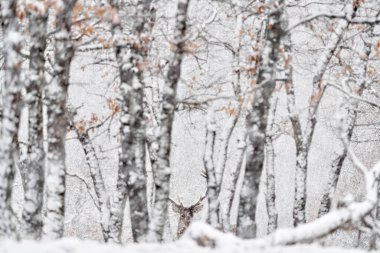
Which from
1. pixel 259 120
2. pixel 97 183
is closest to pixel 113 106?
pixel 97 183

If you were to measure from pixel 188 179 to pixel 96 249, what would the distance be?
3294 cm

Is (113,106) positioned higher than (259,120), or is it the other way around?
(113,106)

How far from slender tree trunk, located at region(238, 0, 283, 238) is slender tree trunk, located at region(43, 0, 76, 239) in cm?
323

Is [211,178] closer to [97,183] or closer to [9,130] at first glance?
[9,130]

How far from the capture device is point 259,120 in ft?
30.7

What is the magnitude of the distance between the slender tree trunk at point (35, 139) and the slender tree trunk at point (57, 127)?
11.9 inches

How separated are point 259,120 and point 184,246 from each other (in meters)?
3.49

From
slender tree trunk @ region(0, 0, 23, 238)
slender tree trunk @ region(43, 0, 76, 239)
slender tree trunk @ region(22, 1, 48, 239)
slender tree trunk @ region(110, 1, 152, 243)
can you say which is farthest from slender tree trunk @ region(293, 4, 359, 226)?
slender tree trunk @ region(0, 0, 23, 238)

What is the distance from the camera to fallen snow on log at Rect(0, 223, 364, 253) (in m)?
5.97

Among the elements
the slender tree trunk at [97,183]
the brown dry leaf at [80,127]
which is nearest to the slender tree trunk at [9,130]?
the brown dry leaf at [80,127]

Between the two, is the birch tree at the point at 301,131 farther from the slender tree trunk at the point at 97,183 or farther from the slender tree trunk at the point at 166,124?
the slender tree trunk at the point at 97,183

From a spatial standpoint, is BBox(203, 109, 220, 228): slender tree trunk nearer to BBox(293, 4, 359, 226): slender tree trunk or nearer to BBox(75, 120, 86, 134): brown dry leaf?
BBox(293, 4, 359, 226): slender tree trunk

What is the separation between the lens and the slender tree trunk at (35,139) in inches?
362

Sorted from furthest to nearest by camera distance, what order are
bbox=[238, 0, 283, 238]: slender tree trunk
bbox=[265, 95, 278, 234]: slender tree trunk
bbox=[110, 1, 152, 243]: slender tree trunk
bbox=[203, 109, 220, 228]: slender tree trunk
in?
→ bbox=[265, 95, 278, 234]: slender tree trunk, bbox=[203, 109, 220, 228]: slender tree trunk, bbox=[110, 1, 152, 243]: slender tree trunk, bbox=[238, 0, 283, 238]: slender tree trunk
